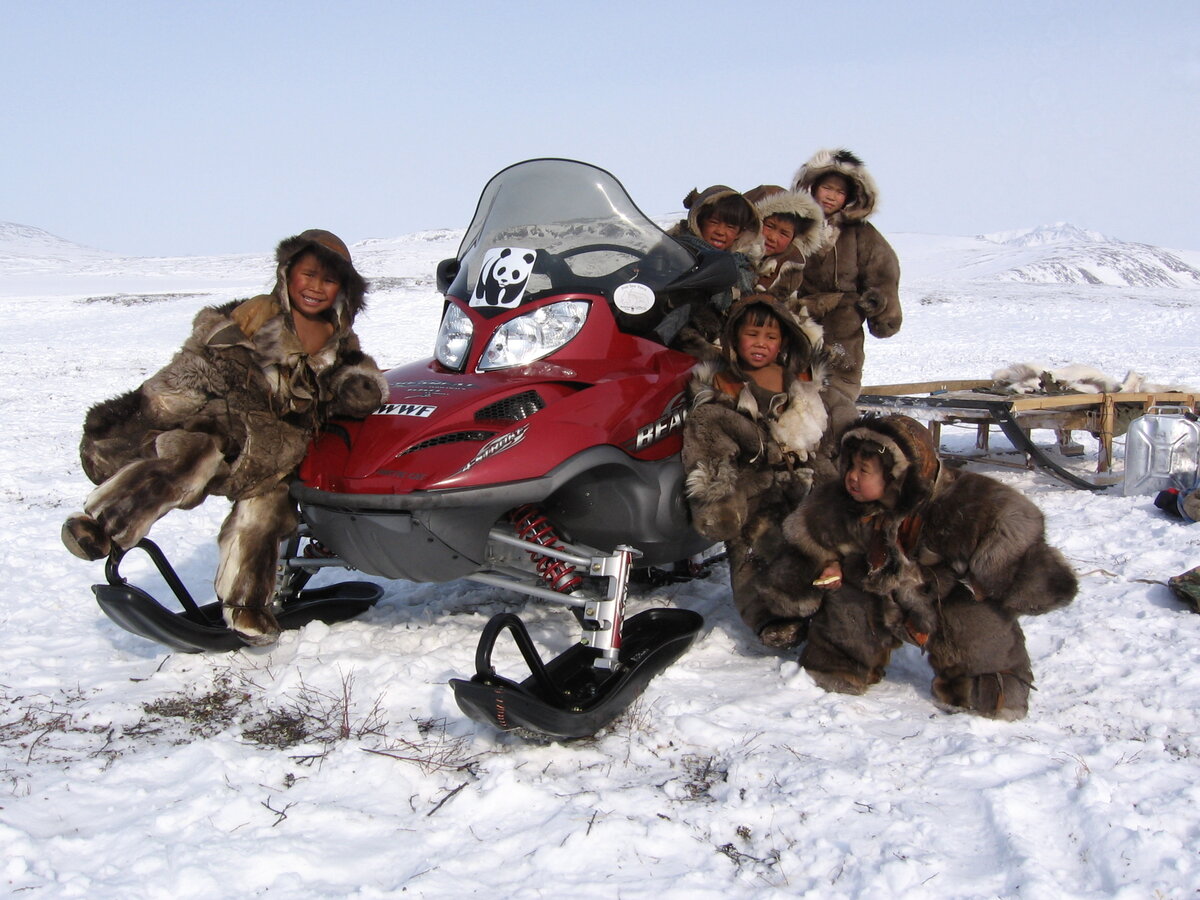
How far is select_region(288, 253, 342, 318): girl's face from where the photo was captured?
367 centimetres

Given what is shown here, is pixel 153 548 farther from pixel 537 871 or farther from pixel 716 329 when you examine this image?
pixel 716 329

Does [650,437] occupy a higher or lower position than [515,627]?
higher

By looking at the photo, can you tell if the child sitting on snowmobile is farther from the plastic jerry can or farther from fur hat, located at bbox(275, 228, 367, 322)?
the plastic jerry can

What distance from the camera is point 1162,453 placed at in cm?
629

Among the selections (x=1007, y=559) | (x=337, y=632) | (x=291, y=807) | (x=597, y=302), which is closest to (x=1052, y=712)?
(x=1007, y=559)

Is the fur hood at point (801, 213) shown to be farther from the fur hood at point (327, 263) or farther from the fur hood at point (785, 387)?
the fur hood at point (327, 263)

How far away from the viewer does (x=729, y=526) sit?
3557 mm

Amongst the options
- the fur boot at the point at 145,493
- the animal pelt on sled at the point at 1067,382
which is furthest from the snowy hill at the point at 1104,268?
the fur boot at the point at 145,493

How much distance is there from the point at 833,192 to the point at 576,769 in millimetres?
3807

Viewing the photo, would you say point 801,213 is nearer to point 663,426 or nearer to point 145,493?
point 663,426

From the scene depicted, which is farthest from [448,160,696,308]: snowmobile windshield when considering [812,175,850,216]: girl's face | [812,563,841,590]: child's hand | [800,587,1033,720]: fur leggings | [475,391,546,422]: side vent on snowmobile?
[812,175,850,216]: girl's face

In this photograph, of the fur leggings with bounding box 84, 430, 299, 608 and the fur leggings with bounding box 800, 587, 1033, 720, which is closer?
the fur leggings with bounding box 800, 587, 1033, 720

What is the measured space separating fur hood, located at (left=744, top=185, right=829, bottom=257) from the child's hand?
2099 mm

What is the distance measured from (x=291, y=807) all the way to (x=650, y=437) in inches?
69.6
